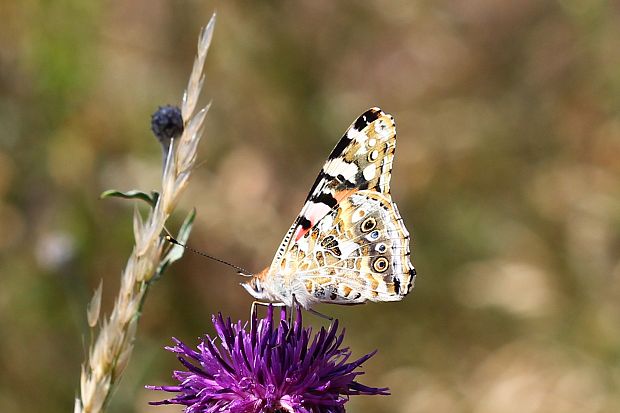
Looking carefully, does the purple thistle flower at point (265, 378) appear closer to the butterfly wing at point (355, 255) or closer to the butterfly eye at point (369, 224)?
the butterfly wing at point (355, 255)

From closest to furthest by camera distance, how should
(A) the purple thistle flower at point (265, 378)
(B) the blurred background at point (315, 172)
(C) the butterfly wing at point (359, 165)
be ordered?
1. (A) the purple thistle flower at point (265, 378)
2. (C) the butterfly wing at point (359, 165)
3. (B) the blurred background at point (315, 172)

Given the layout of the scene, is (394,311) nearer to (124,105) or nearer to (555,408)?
(555,408)

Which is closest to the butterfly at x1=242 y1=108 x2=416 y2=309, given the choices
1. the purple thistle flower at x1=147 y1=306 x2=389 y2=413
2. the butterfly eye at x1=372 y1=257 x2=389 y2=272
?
the butterfly eye at x1=372 y1=257 x2=389 y2=272

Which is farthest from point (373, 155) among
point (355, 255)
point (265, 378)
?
point (265, 378)

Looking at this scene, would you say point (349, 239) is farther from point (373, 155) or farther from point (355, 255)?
point (373, 155)

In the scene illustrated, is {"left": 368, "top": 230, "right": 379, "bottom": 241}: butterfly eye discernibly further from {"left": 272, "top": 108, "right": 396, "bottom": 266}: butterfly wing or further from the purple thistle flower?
the purple thistle flower

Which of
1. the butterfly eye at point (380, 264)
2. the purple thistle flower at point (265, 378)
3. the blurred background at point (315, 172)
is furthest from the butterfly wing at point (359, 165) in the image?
the blurred background at point (315, 172)
